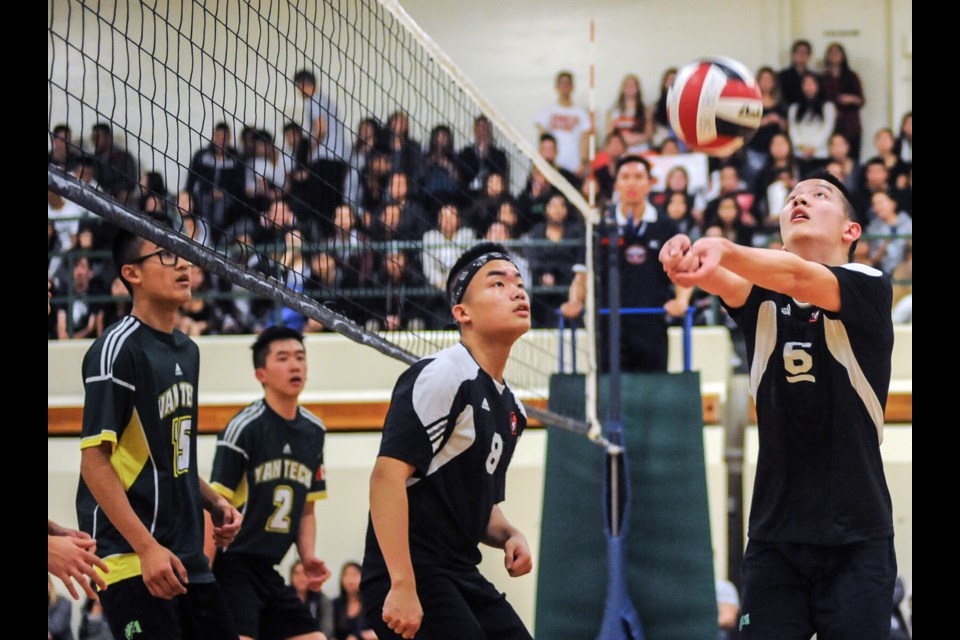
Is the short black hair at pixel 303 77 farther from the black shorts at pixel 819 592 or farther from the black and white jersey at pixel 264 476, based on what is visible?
the black shorts at pixel 819 592

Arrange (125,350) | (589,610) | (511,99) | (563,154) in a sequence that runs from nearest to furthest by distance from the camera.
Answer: (125,350), (589,610), (563,154), (511,99)

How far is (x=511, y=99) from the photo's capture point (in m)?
15.5

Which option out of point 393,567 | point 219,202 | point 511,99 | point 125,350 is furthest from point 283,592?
point 511,99

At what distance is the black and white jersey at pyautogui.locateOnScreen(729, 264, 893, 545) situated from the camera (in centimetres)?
402

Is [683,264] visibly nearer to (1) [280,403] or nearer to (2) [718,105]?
(2) [718,105]

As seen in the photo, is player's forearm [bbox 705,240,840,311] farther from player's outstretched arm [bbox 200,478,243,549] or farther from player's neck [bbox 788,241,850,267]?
player's outstretched arm [bbox 200,478,243,549]

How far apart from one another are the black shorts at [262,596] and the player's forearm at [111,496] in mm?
1719

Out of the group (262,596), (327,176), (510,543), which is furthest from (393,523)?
(327,176)

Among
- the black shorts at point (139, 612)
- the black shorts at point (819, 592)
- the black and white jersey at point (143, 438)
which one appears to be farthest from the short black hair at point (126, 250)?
the black shorts at point (819, 592)

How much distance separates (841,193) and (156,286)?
2573mm

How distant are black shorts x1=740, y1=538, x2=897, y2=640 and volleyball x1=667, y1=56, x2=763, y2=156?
6.93ft

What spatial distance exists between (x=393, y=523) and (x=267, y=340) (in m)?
3.01

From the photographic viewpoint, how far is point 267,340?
21.8 ft

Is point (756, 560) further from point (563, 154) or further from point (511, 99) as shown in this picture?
point (511, 99)
